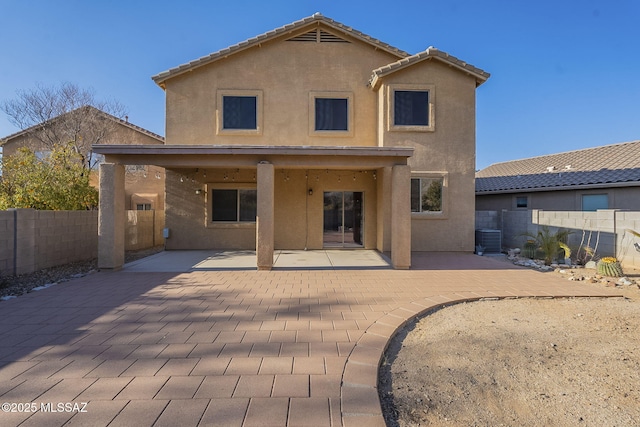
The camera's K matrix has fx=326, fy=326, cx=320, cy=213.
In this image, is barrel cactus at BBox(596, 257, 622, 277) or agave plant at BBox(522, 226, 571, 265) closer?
barrel cactus at BBox(596, 257, 622, 277)

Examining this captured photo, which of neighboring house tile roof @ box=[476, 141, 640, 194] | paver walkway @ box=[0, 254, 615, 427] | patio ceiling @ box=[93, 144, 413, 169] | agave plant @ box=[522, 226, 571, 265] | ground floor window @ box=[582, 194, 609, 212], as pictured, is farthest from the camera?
neighboring house tile roof @ box=[476, 141, 640, 194]

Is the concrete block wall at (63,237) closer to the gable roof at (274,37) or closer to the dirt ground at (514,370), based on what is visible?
the gable roof at (274,37)

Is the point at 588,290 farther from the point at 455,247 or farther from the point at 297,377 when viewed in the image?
the point at 297,377

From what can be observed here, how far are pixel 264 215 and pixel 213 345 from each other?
5252 millimetres

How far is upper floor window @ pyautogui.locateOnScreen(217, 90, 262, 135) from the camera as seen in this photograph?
44.1ft

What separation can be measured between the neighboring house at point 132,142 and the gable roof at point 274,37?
7490 mm

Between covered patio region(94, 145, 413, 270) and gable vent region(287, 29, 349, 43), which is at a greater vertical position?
gable vent region(287, 29, 349, 43)

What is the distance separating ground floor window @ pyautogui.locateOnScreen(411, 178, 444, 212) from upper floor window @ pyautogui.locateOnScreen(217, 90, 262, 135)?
22.7 ft

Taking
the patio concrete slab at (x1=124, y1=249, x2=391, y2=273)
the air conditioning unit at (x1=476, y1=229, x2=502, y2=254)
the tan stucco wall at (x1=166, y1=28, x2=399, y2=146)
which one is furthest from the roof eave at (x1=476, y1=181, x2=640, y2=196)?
the patio concrete slab at (x1=124, y1=249, x2=391, y2=273)

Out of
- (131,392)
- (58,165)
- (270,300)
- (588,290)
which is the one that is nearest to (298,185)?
(270,300)

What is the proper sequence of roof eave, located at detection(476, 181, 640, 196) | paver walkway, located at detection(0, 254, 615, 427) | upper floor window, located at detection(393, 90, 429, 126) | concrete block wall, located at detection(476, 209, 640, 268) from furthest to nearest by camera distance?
roof eave, located at detection(476, 181, 640, 196)
upper floor window, located at detection(393, 90, 429, 126)
concrete block wall, located at detection(476, 209, 640, 268)
paver walkway, located at detection(0, 254, 615, 427)

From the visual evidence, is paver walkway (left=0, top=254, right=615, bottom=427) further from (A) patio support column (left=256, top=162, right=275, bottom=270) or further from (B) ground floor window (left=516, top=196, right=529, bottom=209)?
(B) ground floor window (left=516, top=196, right=529, bottom=209)

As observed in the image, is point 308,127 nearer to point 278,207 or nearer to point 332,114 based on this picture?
point 332,114

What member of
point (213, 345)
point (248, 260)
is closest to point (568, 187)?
point (248, 260)
